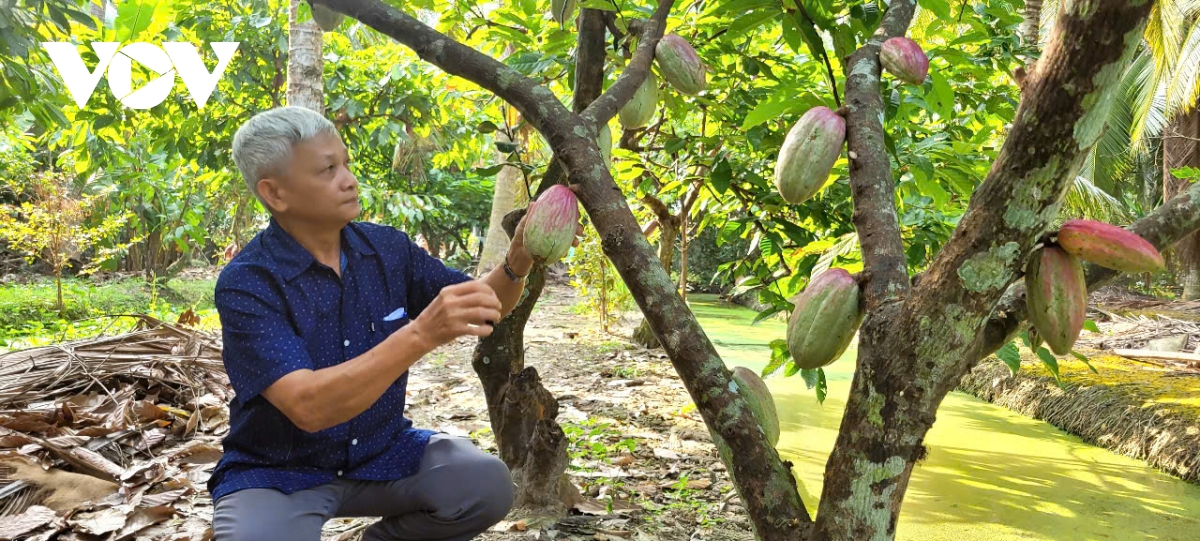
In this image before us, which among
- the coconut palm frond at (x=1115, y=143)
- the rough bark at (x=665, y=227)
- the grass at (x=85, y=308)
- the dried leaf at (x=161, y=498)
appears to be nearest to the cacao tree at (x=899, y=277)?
the dried leaf at (x=161, y=498)

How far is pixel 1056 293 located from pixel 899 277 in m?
0.17

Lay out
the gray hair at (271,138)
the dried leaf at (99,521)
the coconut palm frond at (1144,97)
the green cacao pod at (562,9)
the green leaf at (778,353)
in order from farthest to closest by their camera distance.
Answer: the coconut palm frond at (1144,97), the dried leaf at (99,521), the green cacao pod at (562,9), the green leaf at (778,353), the gray hair at (271,138)

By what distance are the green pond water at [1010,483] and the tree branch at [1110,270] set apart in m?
1.52

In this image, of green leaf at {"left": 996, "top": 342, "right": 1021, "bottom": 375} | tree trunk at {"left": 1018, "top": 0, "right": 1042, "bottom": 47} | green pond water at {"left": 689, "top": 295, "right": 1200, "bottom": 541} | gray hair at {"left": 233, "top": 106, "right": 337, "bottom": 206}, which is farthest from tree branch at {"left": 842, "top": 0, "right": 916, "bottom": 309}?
green pond water at {"left": 689, "top": 295, "right": 1200, "bottom": 541}

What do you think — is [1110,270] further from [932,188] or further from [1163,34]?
[1163,34]

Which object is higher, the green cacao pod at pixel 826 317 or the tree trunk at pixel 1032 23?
the tree trunk at pixel 1032 23

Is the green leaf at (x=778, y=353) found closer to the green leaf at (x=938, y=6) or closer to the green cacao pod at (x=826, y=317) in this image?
the green cacao pod at (x=826, y=317)

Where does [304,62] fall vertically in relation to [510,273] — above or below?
above

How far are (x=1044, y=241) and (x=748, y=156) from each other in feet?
4.36

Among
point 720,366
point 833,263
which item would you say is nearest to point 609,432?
point 833,263

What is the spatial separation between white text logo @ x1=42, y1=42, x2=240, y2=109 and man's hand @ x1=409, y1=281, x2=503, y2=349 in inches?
60.6

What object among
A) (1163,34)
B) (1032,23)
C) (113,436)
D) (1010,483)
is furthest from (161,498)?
(1163,34)

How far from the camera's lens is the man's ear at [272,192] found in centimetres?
138

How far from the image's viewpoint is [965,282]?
2.91ft
